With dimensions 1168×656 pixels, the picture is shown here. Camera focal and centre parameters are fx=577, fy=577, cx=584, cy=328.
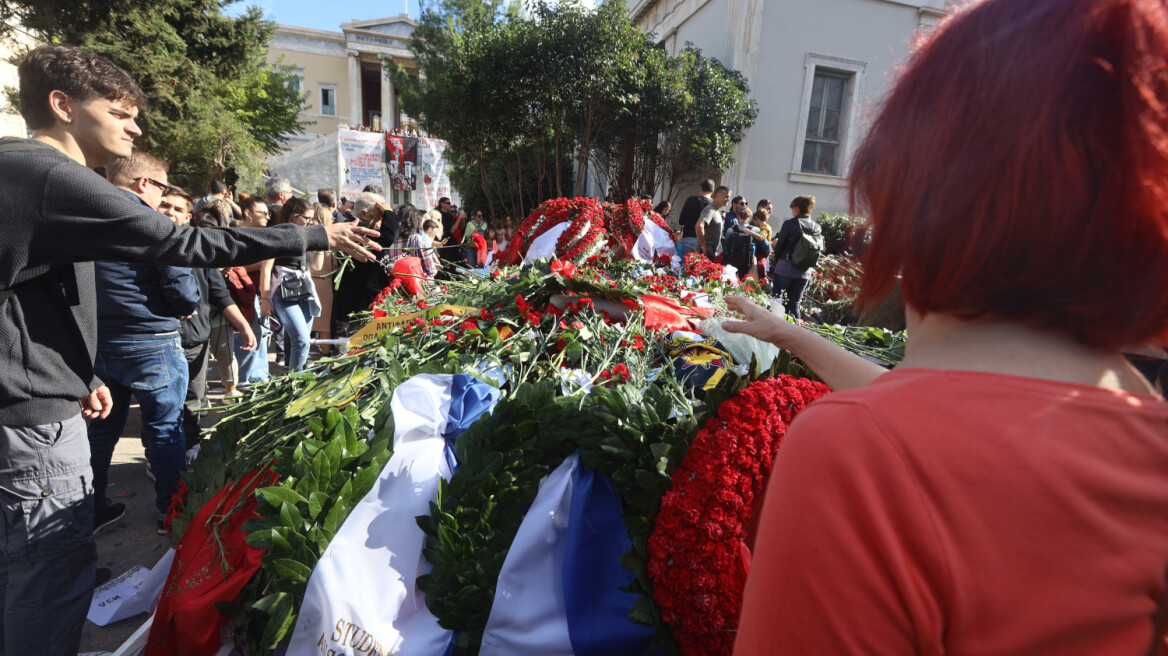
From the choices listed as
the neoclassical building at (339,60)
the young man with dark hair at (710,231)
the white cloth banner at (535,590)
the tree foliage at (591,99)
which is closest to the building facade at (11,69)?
the tree foliage at (591,99)

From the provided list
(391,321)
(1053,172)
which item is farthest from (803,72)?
(1053,172)

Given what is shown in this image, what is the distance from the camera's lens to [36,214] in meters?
1.64

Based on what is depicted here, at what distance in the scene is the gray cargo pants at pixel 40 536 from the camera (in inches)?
69.0

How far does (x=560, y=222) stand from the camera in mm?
4289

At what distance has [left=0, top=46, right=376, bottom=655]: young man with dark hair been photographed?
1.66 metres

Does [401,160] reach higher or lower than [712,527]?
A: higher

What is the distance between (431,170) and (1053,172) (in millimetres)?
24593

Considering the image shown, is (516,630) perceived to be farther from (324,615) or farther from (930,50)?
(930,50)

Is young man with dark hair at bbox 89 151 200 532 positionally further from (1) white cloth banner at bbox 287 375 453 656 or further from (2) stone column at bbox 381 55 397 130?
(2) stone column at bbox 381 55 397 130

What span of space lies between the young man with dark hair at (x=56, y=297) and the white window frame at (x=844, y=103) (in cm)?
1205

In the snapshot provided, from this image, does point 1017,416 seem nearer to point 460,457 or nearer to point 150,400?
point 460,457

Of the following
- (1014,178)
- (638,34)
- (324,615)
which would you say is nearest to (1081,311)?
(1014,178)

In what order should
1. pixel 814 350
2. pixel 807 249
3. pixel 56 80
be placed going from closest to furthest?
pixel 814 350, pixel 56 80, pixel 807 249

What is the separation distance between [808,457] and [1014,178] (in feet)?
1.14
